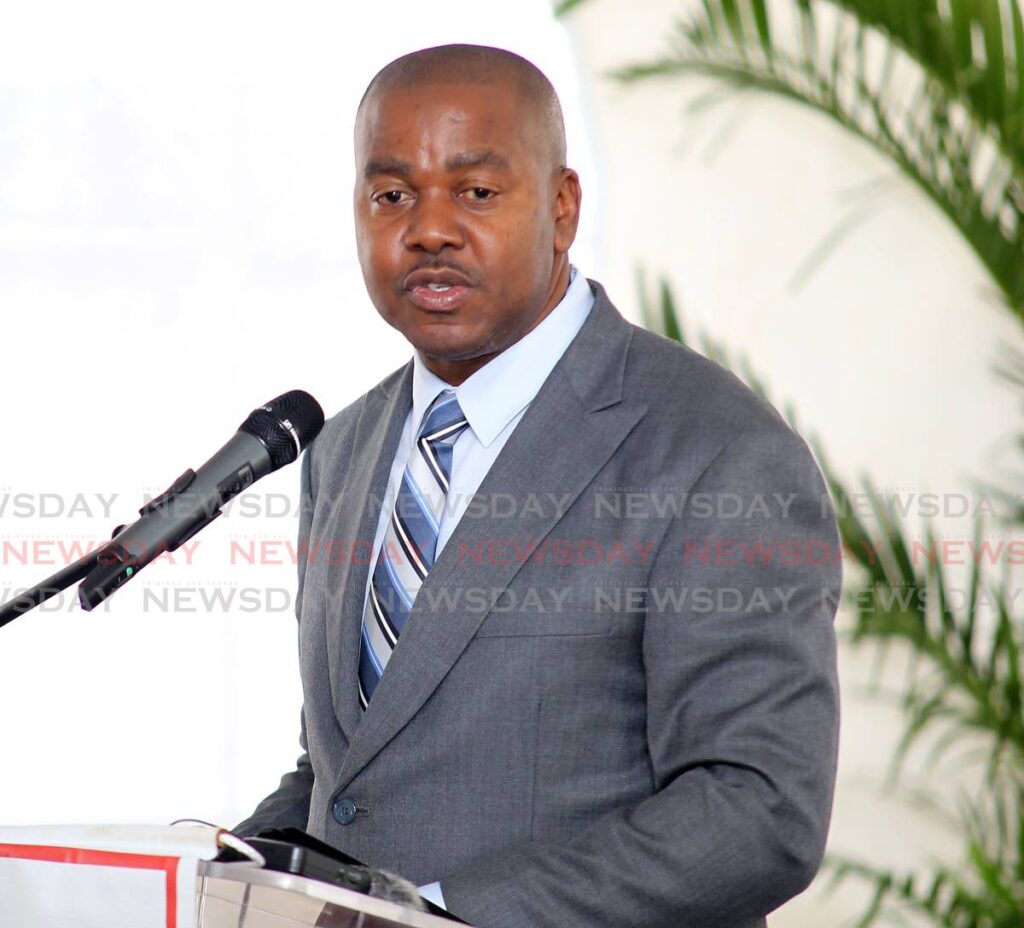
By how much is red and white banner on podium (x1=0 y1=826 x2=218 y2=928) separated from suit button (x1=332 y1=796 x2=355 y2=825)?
57 centimetres

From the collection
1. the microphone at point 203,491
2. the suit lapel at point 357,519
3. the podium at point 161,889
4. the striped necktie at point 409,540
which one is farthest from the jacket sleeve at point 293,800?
the podium at point 161,889

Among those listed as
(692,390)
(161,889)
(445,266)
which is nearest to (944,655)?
(692,390)

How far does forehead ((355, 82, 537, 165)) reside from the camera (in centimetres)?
160

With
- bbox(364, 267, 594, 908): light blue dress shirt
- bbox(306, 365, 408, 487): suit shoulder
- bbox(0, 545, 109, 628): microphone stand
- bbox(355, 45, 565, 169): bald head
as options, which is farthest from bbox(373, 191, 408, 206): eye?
bbox(0, 545, 109, 628): microphone stand

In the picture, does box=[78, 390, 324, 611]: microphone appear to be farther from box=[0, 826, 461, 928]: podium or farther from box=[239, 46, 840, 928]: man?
box=[239, 46, 840, 928]: man

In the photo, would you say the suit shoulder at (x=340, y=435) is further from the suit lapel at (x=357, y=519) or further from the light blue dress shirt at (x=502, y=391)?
the light blue dress shirt at (x=502, y=391)

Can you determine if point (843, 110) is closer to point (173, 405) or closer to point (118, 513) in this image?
point (173, 405)

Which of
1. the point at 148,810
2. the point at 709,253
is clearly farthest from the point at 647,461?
the point at 148,810

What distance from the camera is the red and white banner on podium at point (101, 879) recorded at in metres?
1.00

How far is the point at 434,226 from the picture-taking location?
1592 millimetres

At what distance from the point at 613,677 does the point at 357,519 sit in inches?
17.5

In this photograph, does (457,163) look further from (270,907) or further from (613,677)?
(270,907)

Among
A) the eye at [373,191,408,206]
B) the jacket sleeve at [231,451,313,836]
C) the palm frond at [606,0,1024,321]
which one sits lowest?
the jacket sleeve at [231,451,313,836]

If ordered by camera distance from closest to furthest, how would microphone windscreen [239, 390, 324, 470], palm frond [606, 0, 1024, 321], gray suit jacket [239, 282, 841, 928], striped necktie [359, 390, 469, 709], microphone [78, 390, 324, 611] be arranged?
microphone [78, 390, 324, 611] < microphone windscreen [239, 390, 324, 470] < gray suit jacket [239, 282, 841, 928] < striped necktie [359, 390, 469, 709] < palm frond [606, 0, 1024, 321]
